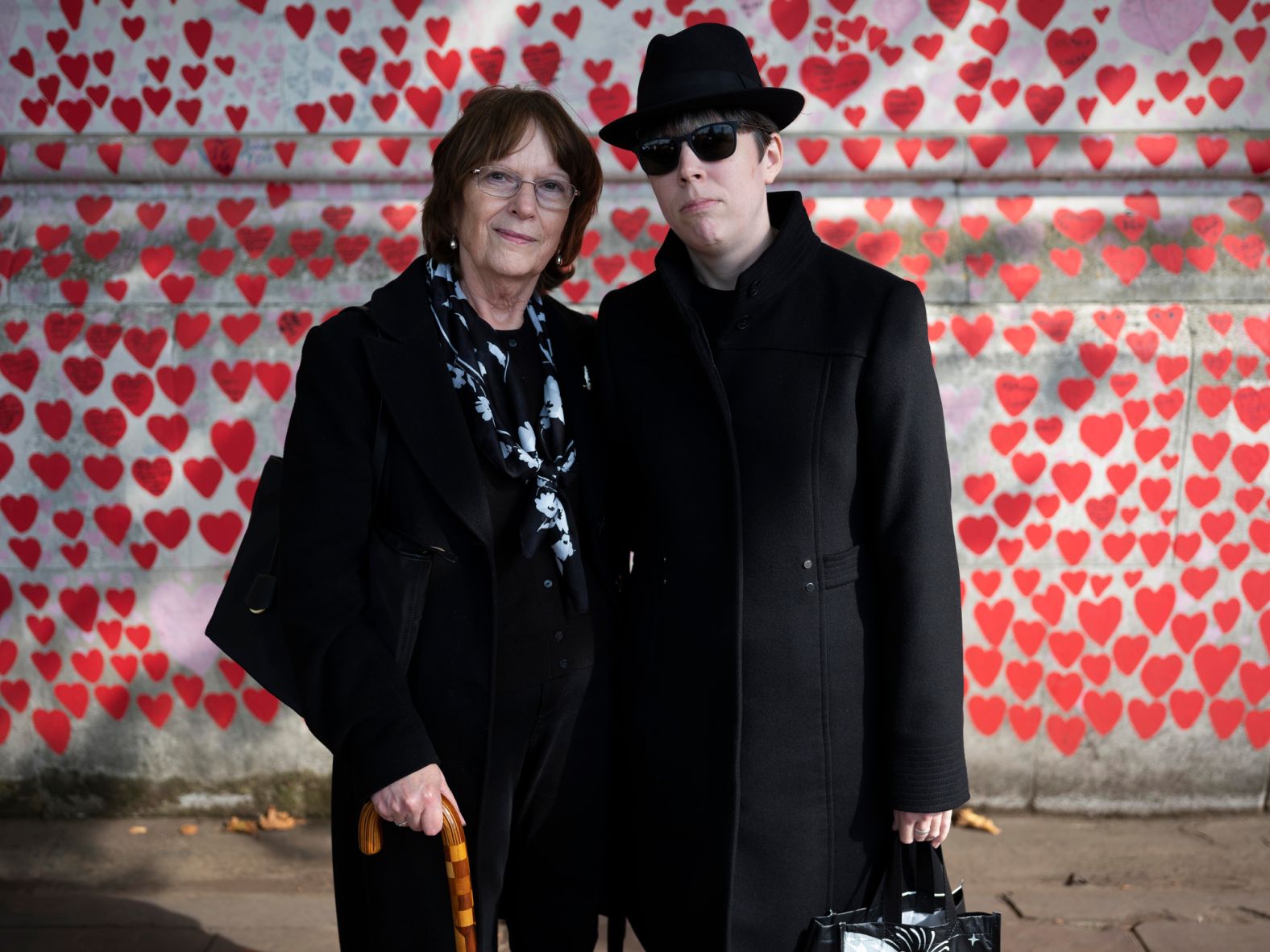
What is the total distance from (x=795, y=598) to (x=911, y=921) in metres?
0.65

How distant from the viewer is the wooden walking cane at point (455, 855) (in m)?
2.06

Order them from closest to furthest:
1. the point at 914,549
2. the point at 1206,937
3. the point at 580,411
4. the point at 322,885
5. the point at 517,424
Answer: the point at 914,549 < the point at 517,424 < the point at 580,411 < the point at 1206,937 < the point at 322,885

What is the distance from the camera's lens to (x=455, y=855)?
2.06 m

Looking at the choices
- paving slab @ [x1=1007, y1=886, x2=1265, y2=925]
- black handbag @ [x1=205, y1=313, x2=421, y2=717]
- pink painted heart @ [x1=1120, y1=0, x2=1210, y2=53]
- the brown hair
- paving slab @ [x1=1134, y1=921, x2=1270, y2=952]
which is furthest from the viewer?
pink painted heart @ [x1=1120, y1=0, x2=1210, y2=53]

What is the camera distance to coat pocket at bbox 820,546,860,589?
2.10 m

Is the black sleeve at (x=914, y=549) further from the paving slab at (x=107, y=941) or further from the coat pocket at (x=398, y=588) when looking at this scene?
the paving slab at (x=107, y=941)

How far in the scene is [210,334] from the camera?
4.09 metres

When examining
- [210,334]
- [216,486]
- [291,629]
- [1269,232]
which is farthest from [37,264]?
[1269,232]

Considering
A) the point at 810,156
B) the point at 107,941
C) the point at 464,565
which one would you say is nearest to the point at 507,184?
the point at 464,565

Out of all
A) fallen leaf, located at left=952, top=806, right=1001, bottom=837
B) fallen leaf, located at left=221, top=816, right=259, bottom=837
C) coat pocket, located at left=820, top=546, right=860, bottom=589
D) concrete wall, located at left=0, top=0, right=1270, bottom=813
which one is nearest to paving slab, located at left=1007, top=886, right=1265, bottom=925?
fallen leaf, located at left=952, top=806, right=1001, bottom=837

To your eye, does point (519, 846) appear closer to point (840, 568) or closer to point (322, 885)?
point (840, 568)

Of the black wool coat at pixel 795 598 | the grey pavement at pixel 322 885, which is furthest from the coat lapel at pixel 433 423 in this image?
the grey pavement at pixel 322 885

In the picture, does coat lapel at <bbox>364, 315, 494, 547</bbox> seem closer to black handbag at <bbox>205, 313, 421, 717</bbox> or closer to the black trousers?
black handbag at <bbox>205, 313, 421, 717</bbox>

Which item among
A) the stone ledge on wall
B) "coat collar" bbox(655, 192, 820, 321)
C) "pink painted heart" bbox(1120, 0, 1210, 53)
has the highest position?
"pink painted heart" bbox(1120, 0, 1210, 53)
